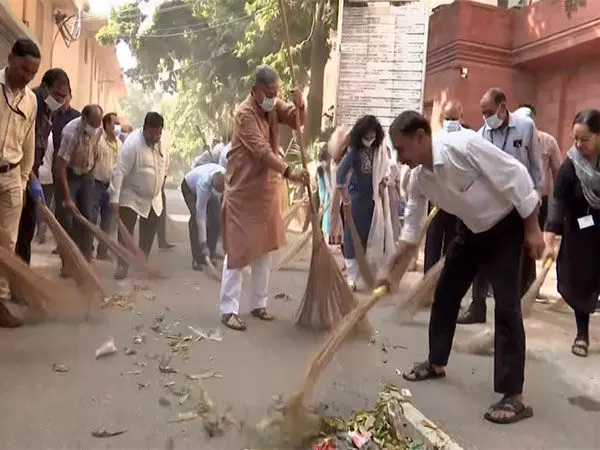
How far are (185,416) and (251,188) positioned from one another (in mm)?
2110

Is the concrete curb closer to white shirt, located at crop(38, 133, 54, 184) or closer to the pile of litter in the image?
the pile of litter

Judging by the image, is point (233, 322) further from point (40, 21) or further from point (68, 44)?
point (68, 44)

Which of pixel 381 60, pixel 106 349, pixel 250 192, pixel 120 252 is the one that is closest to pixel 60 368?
pixel 106 349

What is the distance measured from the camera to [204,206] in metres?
7.57

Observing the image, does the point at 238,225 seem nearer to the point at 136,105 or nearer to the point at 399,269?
the point at 399,269

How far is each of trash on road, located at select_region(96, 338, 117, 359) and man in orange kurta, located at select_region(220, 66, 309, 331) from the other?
36.5 inches

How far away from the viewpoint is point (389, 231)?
688cm

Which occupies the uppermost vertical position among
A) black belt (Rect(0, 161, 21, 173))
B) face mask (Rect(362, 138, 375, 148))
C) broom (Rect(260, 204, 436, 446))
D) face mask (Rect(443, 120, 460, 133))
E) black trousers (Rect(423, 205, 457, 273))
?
face mask (Rect(443, 120, 460, 133))

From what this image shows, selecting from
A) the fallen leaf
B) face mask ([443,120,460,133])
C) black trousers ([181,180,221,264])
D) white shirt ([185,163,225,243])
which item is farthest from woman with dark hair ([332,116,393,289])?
the fallen leaf

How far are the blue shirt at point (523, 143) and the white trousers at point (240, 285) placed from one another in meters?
2.05

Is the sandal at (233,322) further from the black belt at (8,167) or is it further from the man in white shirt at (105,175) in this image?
the man in white shirt at (105,175)

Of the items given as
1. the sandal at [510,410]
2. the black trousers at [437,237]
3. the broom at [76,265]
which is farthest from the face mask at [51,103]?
the sandal at [510,410]

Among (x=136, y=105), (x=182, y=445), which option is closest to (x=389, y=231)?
(x=182, y=445)

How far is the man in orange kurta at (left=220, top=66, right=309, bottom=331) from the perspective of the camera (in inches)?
190
